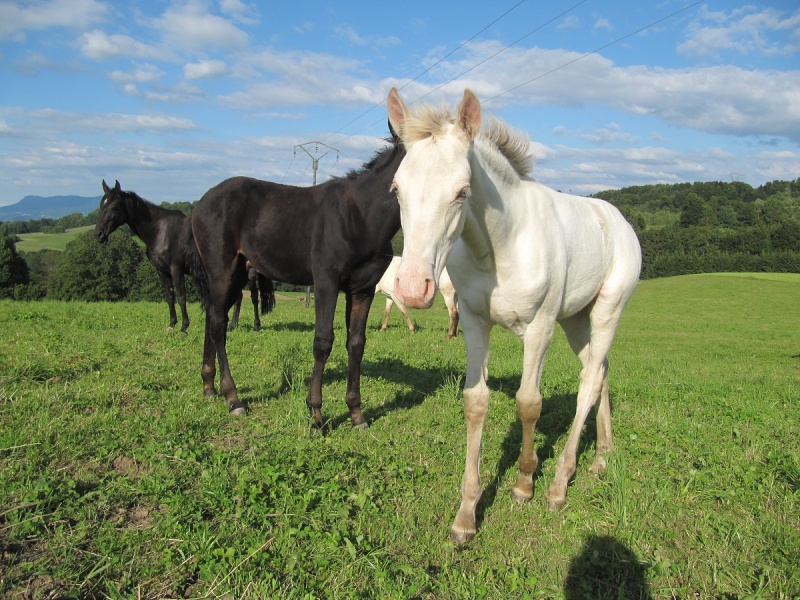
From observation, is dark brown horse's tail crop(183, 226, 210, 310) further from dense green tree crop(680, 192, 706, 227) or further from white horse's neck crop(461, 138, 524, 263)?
dense green tree crop(680, 192, 706, 227)

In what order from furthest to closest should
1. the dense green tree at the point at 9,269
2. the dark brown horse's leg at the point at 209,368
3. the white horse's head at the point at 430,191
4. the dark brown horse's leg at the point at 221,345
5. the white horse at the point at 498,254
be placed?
the dense green tree at the point at 9,269 → the dark brown horse's leg at the point at 209,368 → the dark brown horse's leg at the point at 221,345 → the white horse at the point at 498,254 → the white horse's head at the point at 430,191

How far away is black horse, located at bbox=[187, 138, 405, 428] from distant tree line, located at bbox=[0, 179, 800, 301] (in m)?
12.2

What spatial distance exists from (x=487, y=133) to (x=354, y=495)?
2.44 meters

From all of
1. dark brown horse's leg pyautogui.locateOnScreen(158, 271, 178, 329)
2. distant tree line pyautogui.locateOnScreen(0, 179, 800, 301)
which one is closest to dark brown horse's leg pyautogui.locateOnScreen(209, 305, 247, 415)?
dark brown horse's leg pyautogui.locateOnScreen(158, 271, 178, 329)

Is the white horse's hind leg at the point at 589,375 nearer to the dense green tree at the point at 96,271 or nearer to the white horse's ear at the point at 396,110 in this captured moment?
the white horse's ear at the point at 396,110

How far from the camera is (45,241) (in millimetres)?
79062

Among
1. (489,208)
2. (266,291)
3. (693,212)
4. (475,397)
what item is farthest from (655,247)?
(489,208)

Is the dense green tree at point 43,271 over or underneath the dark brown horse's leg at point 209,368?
underneath

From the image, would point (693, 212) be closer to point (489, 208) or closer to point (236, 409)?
point (236, 409)

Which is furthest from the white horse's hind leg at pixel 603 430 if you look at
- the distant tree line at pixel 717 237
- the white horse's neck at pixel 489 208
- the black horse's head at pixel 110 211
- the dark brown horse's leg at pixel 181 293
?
the distant tree line at pixel 717 237

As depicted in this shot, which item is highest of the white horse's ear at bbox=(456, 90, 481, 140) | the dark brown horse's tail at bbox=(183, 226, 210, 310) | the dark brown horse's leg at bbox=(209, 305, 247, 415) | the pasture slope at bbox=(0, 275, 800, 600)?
the white horse's ear at bbox=(456, 90, 481, 140)

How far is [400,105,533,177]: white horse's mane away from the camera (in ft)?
9.30

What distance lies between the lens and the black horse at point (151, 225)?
1136 cm

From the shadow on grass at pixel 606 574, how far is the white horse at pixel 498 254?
1.87ft
